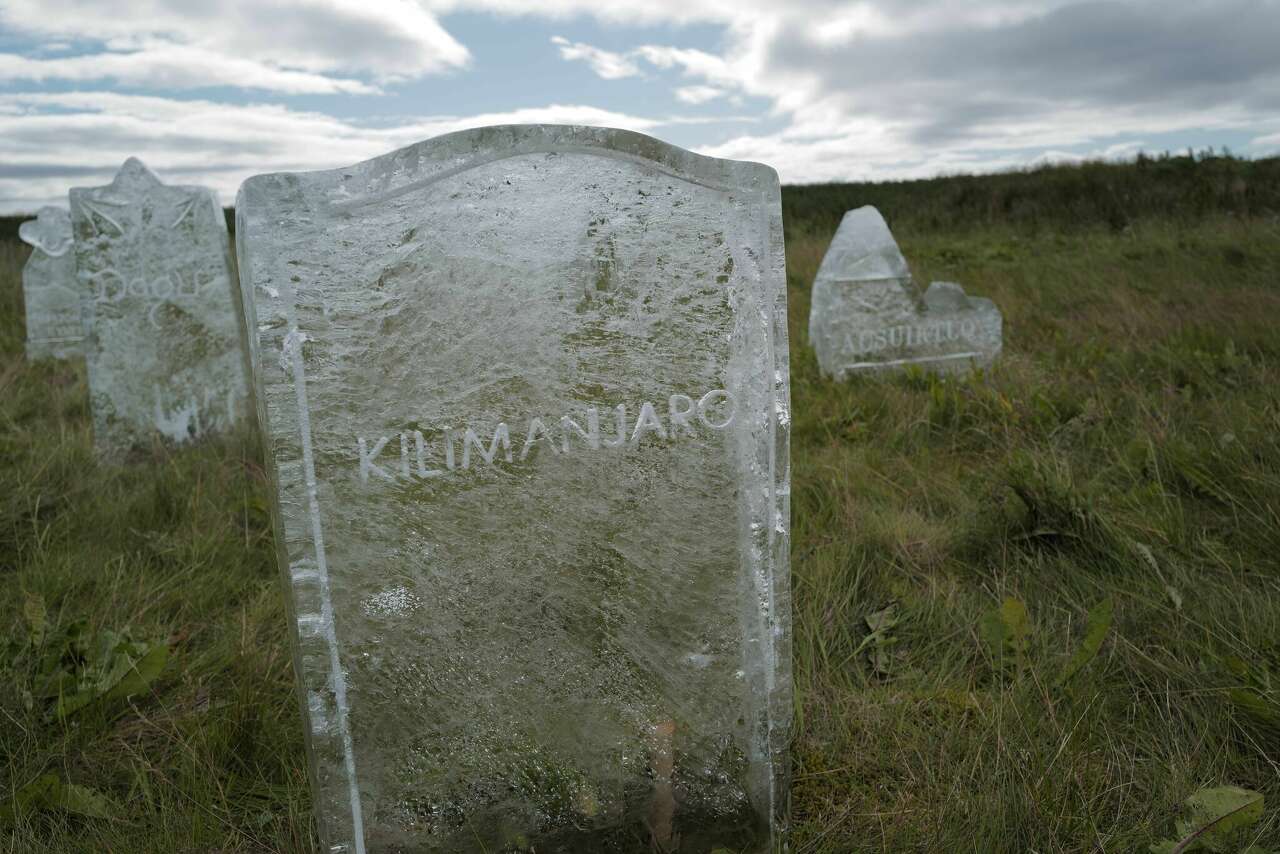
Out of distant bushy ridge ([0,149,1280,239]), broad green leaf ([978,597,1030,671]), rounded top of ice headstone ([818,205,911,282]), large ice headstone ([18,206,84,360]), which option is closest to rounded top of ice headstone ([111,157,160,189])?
large ice headstone ([18,206,84,360])

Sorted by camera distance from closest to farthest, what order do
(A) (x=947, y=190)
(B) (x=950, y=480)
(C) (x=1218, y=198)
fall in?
1. (B) (x=950, y=480)
2. (C) (x=1218, y=198)
3. (A) (x=947, y=190)

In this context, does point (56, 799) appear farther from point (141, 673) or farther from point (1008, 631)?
point (1008, 631)

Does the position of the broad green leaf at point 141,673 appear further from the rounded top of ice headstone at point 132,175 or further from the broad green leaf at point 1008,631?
the rounded top of ice headstone at point 132,175

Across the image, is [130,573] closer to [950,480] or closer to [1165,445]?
[950,480]

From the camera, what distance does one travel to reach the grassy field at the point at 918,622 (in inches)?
63.9

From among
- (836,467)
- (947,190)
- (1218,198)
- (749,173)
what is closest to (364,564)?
(749,173)

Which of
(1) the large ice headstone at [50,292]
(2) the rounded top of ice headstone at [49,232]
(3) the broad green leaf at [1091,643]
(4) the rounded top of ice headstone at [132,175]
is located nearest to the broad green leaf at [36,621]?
(3) the broad green leaf at [1091,643]

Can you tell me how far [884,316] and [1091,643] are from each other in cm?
311

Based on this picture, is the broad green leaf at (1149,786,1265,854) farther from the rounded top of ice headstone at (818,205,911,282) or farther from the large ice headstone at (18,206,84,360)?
the large ice headstone at (18,206,84,360)

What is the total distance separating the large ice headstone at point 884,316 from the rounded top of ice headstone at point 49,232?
18.0 ft

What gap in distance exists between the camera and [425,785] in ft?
5.02

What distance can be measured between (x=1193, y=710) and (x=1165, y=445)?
4.58 feet

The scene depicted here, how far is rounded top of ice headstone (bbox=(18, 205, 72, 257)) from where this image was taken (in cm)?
670

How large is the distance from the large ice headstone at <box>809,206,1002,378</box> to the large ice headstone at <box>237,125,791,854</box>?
→ 3.31 metres
